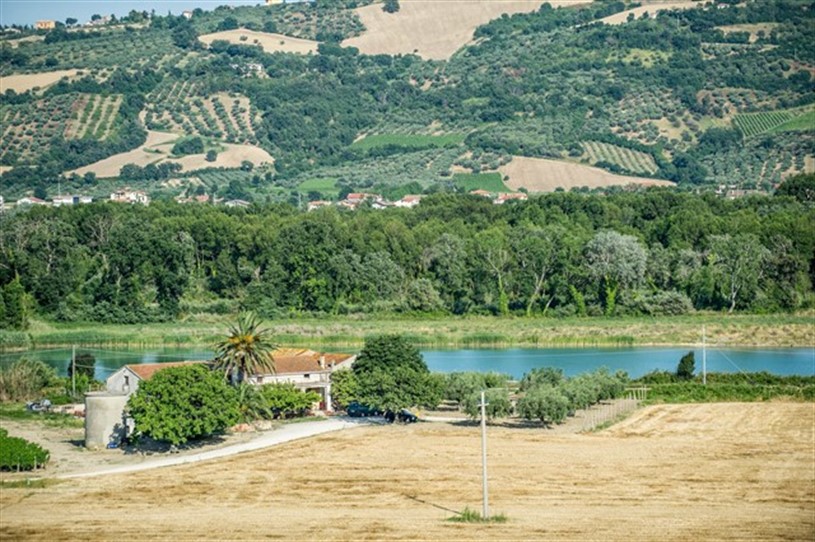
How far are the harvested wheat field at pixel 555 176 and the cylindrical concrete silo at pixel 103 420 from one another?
13254cm

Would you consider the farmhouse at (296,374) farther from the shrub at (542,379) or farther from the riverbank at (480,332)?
the riverbank at (480,332)

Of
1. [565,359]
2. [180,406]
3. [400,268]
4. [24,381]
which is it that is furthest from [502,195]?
[180,406]

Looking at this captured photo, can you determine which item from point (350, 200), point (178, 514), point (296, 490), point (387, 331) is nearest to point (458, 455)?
point (296, 490)

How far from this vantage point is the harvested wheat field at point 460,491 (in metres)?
37.5

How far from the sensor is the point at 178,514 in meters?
39.8

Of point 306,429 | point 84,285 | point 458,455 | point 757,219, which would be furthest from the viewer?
point 757,219

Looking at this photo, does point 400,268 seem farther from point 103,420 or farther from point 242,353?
point 103,420

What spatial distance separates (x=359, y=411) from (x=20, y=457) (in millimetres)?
15298

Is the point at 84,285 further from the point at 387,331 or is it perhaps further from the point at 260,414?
the point at 260,414

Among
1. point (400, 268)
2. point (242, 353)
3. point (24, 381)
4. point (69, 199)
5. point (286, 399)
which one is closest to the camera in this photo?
point (242, 353)

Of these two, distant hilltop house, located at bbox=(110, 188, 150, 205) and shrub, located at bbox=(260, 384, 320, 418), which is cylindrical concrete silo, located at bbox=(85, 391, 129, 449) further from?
distant hilltop house, located at bbox=(110, 188, 150, 205)

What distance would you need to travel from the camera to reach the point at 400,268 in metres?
102

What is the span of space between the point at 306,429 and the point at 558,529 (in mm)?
18793

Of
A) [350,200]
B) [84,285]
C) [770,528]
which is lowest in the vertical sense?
[770,528]
